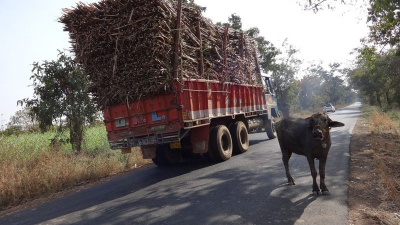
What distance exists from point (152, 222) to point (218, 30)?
21.3ft

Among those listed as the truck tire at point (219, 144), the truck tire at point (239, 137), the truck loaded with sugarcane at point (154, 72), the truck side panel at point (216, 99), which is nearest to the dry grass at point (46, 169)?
the truck loaded with sugarcane at point (154, 72)

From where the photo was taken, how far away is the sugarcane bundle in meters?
6.78

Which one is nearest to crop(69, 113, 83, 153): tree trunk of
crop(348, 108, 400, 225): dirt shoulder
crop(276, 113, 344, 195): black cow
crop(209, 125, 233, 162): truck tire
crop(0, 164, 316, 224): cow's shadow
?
crop(0, 164, 316, 224): cow's shadow

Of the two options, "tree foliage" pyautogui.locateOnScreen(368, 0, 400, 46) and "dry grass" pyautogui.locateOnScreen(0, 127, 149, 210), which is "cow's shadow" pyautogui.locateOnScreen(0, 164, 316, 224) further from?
"tree foliage" pyautogui.locateOnScreen(368, 0, 400, 46)

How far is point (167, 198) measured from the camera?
18.0ft

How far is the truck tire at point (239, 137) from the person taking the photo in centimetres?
962

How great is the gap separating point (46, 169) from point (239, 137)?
219 inches

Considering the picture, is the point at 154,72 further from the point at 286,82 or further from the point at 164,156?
the point at 286,82

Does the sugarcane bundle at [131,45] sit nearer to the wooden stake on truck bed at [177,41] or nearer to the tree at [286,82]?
the wooden stake on truck bed at [177,41]

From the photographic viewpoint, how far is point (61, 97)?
1083 centimetres

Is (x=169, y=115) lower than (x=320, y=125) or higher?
higher

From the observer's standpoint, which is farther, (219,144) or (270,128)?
(270,128)

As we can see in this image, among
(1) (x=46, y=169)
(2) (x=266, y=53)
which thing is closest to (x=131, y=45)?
(1) (x=46, y=169)

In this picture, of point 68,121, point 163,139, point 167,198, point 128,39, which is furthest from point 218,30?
point 68,121
